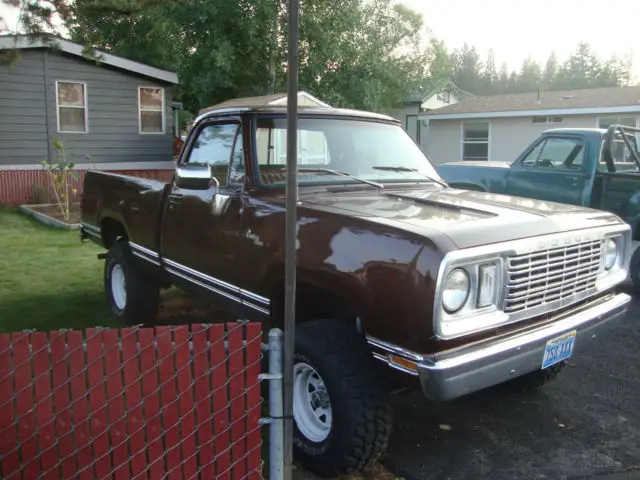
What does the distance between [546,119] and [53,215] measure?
15546mm

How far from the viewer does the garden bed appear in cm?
1155

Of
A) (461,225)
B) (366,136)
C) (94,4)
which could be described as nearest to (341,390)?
(461,225)

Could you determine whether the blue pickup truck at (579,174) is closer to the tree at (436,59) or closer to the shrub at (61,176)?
the shrub at (61,176)

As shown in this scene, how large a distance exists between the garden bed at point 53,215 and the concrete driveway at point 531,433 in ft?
28.3

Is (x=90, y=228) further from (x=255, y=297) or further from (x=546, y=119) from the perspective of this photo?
(x=546, y=119)

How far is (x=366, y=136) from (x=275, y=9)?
1643 cm

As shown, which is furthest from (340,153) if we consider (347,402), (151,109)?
(151,109)

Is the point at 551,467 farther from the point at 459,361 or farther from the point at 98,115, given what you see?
the point at 98,115

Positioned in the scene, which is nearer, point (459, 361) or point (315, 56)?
point (459, 361)

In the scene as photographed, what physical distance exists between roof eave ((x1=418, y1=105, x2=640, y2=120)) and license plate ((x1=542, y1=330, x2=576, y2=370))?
1680cm

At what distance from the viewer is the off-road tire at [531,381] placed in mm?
4391

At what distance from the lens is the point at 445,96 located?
115 feet

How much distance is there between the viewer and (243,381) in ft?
8.45

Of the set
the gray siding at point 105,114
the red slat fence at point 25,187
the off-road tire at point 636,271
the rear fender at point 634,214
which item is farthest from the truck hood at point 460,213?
the gray siding at point 105,114
